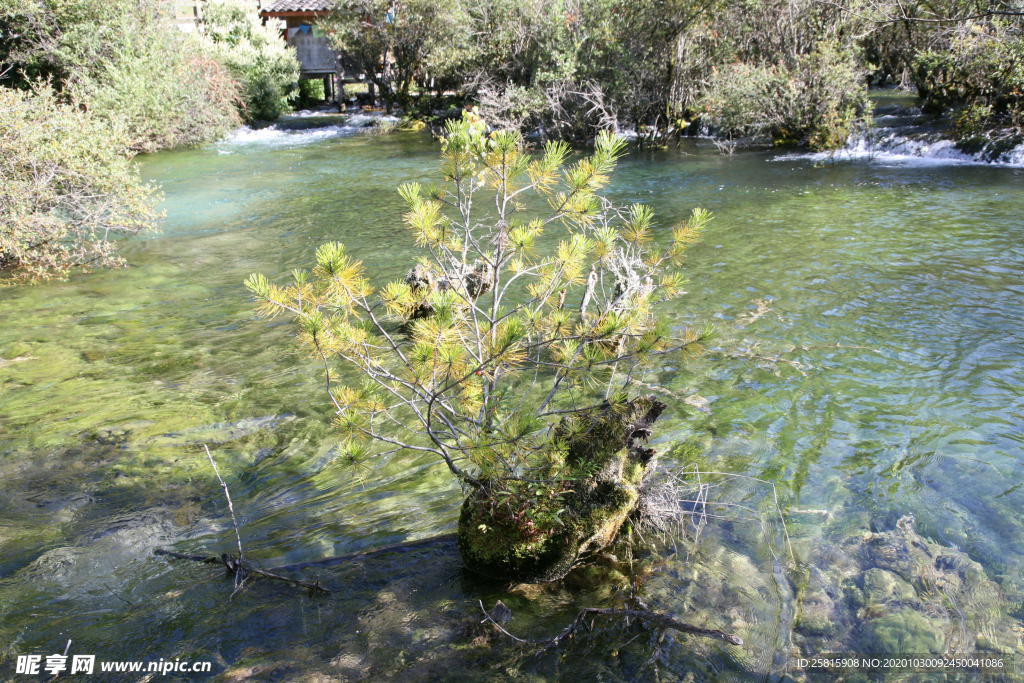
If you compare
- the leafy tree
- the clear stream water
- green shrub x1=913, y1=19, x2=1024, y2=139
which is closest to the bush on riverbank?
the leafy tree

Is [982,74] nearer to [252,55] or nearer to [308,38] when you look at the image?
[252,55]

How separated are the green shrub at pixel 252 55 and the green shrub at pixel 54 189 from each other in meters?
19.6

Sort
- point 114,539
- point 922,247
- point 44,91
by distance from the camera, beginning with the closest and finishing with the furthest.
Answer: point 114,539 → point 922,247 → point 44,91

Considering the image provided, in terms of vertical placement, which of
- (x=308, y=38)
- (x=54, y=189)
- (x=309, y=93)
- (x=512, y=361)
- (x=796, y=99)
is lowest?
(x=512, y=361)

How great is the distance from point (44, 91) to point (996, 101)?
69.7ft

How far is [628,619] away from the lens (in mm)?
3699

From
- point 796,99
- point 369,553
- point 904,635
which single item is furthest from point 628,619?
point 796,99

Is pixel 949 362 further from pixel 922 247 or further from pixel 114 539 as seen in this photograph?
pixel 114 539

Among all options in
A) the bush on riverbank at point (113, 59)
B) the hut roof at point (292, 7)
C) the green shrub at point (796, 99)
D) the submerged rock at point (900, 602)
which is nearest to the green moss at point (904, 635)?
Answer: the submerged rock at point (900, 602)

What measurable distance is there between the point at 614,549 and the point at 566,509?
0.46 metres

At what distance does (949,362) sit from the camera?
6.85 m

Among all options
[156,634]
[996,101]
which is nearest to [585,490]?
Result: [156,634]

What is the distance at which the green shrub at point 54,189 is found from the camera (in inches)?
388

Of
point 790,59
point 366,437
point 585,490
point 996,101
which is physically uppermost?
point 790,59
